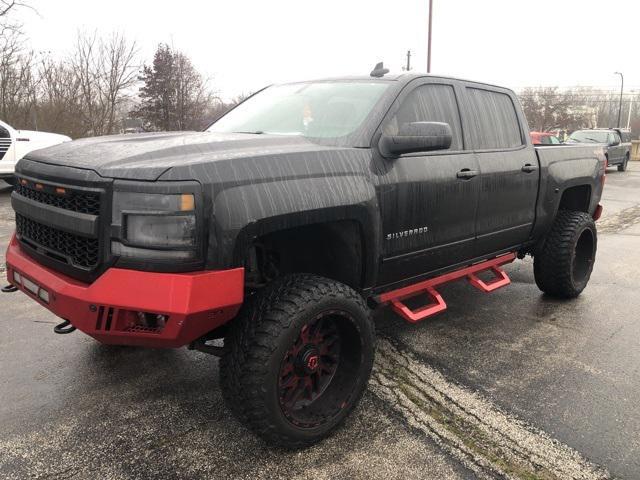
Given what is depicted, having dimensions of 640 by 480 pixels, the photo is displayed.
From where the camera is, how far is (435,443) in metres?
2.59

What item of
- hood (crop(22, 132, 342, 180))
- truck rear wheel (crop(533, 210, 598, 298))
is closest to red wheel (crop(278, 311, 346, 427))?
hood (crop(22, 132, 342, 180))

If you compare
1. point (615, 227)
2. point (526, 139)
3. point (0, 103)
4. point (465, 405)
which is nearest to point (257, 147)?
point (465, 405)

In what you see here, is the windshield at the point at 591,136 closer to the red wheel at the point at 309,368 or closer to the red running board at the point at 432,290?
the red running board at the point at 432,290

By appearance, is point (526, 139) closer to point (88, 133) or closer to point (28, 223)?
point (28, 223)

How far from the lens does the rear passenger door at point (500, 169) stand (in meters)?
3.72

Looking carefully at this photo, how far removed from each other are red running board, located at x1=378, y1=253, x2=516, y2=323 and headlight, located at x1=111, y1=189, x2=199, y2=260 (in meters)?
1.43

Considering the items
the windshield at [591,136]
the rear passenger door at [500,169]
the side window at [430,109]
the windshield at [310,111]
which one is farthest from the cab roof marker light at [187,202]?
the windshield at [591,136]

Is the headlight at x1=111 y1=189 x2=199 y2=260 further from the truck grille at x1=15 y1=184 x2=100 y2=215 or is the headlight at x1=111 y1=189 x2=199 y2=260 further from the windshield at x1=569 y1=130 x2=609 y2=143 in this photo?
the windshield at x1=569 y1=130 x2=609 y2=143

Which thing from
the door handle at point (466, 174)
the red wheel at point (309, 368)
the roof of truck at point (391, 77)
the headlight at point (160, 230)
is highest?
the roof of truck at point (391, 77)

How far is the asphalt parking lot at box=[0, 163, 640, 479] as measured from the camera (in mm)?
2412

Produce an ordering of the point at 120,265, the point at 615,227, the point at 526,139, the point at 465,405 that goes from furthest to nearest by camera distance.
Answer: the point at 615,227
the point at 526,139
the point at 465,405
the point at 120,265

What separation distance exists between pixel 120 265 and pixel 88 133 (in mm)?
23672

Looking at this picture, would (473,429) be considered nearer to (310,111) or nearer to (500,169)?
(500,169)

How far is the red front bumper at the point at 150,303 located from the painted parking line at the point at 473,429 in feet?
4.17
